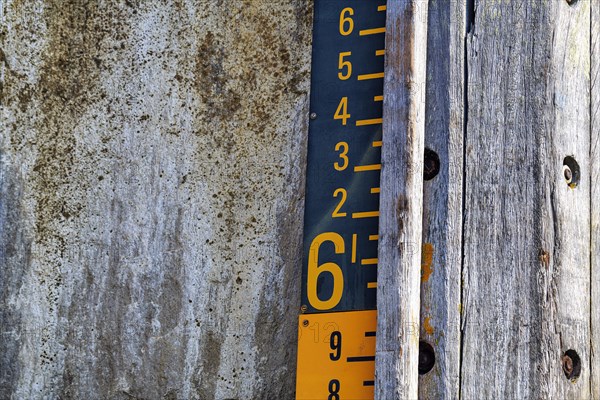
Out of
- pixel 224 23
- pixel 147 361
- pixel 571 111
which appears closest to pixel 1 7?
pixel 224 23

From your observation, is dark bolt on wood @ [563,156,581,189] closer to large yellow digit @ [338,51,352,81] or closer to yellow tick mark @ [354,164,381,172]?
yellow tick mark @ [354,164,381,172]

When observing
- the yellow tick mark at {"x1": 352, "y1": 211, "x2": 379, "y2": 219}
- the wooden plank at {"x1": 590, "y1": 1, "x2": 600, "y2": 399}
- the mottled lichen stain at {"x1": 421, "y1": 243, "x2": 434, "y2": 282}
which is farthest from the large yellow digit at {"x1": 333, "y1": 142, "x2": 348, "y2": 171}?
the wooden plank at {"x1": 590, "y1": 1, "x2": 600, "y2": 399}

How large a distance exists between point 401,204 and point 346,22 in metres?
0.59

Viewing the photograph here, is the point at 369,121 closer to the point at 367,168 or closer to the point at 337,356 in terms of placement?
the point at 367,168

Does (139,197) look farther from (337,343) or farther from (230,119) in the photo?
(337,343)

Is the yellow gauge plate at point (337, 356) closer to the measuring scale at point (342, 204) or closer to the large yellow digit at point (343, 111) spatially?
the measuring scale at point (342, 204)

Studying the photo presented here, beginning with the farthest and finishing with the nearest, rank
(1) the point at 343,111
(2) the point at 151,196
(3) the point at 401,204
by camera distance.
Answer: (2) the point at 151,196, (1) the point at 343,111, (3) the point at 401,204

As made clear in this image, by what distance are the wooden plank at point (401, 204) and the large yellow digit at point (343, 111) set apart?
16 cm

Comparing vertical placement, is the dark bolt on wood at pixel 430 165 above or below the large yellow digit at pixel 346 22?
below

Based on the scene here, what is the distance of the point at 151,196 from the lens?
12.2 feet

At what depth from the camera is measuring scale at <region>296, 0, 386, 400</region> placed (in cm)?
329

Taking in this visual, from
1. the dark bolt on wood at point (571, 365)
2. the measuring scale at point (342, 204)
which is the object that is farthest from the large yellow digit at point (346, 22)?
the dark bolt on wood at point (571, 365)

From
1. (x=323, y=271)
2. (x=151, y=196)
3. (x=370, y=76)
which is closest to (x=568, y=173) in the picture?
(x=370, y=76)

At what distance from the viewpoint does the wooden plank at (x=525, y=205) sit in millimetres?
3242
